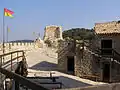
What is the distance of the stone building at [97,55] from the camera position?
82.0 ft

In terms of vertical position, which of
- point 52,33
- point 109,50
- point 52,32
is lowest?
point 109,50

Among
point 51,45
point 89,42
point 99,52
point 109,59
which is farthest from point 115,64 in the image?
point 51,45

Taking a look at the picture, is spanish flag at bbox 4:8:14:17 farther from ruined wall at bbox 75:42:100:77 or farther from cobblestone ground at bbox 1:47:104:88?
ruined wall at bbox 75:42:100:77

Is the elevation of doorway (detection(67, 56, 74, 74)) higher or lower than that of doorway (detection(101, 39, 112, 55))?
lower

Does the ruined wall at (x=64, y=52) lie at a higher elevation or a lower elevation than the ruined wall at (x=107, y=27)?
lower

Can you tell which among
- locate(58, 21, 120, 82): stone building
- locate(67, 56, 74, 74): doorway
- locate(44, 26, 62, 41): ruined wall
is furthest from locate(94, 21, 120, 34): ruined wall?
locate(44, 26, 62, 41): ruined wall

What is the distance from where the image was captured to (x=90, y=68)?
87.9 ft

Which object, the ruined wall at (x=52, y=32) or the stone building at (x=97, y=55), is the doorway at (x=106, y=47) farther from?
the ruined wall at (x=52, y=32)

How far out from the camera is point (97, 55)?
86.5ft

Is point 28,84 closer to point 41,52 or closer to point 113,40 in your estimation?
point 113,40

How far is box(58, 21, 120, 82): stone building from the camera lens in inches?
984

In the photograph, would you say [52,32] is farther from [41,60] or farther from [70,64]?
[70,64]

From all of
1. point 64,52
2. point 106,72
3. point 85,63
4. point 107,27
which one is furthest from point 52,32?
point 106,72

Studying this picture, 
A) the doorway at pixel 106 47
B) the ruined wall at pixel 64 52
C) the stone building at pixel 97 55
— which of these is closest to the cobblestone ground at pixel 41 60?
the ruined wall at pixel 64 52
